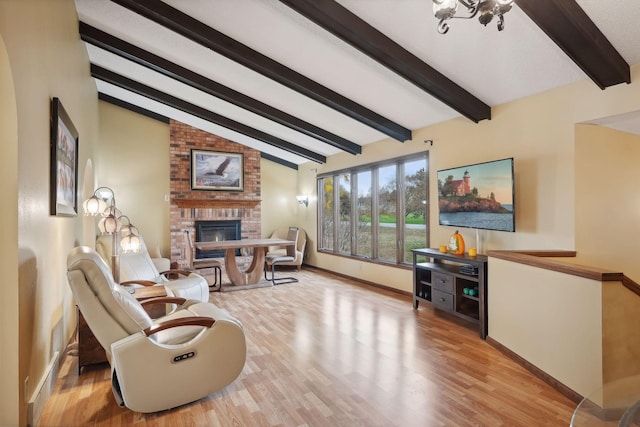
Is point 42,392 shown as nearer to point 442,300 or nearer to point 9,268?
point 9,268

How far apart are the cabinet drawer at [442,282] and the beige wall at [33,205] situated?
3701 mm

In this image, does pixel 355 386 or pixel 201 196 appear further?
pixel 201 196

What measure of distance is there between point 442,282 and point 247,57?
3362 mm

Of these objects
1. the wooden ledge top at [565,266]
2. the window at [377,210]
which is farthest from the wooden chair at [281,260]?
the wooden ledge top at [565,266]

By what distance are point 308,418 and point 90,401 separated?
1495 millimetres

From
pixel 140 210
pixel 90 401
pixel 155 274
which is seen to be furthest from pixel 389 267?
pixel 140 210

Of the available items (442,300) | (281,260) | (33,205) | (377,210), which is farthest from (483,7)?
(281,260)

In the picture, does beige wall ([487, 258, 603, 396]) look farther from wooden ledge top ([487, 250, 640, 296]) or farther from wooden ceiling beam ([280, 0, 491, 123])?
wooden ceiling beam ([280, 0, 491, 123])

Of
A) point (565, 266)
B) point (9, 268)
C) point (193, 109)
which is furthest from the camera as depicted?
point (193, 109)

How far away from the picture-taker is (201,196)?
7.23m

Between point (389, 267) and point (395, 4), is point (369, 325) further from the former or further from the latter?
point (395, 4)

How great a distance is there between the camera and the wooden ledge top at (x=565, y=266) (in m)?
2.14

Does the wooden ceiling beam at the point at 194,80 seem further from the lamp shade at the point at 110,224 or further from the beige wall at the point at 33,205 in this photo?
the lamp shade at the point at 110,224

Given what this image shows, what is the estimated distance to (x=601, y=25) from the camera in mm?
2521
